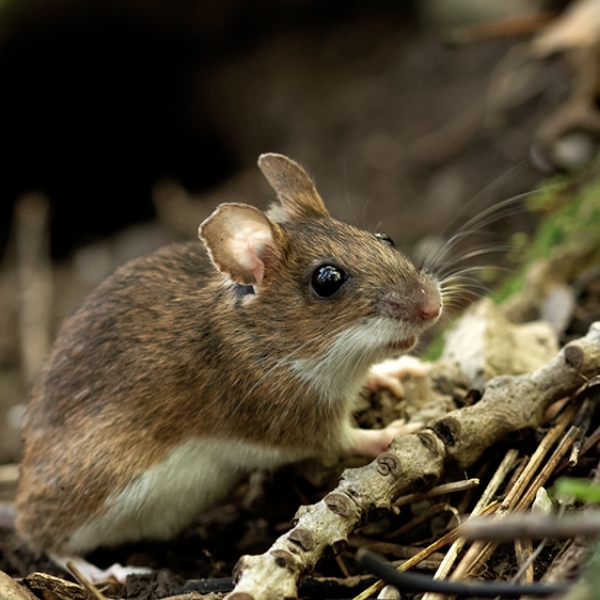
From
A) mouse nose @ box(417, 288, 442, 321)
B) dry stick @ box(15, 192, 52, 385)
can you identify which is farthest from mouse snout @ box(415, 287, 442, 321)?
dry stick @ box(15, 192, 52, 385)

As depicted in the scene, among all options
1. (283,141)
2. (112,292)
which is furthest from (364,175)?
(112,292)

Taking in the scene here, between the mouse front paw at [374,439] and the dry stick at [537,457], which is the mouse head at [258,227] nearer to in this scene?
the mouse front paw at [374,439]

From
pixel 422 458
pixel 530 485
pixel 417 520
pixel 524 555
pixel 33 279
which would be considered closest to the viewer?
pixel 524 555

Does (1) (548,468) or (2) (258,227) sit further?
(2) (258,227)

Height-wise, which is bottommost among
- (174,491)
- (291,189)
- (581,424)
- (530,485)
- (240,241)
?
(174,491)

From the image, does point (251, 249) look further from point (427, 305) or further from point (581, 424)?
point (581, 424)

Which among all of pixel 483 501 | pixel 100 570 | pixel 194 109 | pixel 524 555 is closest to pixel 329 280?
A: pixel 483 501

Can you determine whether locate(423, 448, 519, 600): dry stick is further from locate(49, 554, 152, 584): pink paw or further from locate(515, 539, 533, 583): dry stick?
locate(49, 554, 152, 584): pink paw

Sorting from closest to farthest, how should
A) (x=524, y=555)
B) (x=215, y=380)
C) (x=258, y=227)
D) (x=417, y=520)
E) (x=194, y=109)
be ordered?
(x=524, y=555) → (x=417, y=520) → (x=258, y=227) → (x=215, y=380) → (x=194, y=109)
